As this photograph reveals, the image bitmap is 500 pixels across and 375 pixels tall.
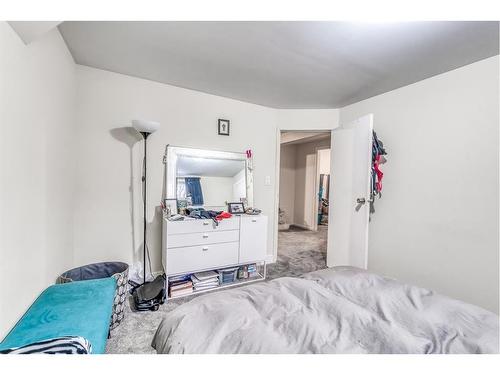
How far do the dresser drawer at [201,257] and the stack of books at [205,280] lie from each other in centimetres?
15

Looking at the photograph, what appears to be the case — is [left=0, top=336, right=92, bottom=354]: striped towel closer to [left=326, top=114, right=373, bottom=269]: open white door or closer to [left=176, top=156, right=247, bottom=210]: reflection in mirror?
[left=176, top=156, right=247, bottom=210]: reflection in mirror

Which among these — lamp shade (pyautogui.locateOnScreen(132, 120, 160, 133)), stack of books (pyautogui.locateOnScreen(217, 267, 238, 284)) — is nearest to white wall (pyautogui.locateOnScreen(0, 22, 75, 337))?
lamp shade (pyautogui.locateOnScreen(132, 120, 160, 133))

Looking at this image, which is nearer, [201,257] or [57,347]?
[57,347]

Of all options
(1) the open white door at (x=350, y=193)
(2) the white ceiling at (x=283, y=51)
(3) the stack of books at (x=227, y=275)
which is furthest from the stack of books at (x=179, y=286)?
(2) the white ceiling at (x=283, y=51)

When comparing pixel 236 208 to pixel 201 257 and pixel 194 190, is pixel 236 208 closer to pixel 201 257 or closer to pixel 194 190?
pixel 194 190

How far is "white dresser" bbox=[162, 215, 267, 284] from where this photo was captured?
84.3 inches

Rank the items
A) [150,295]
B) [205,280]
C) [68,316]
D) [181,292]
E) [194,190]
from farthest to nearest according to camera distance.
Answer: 1. [194,190]
2. [205,280]
3. [181,292]
4. [150,295]
5. [68,316]

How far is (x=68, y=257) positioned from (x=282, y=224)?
4.24m

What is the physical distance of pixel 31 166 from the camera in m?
1.28

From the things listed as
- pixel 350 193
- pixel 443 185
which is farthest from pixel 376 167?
pixel 443 185

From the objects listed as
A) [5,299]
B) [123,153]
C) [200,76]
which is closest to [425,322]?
[5,299]

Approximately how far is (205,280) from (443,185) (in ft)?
8.13
